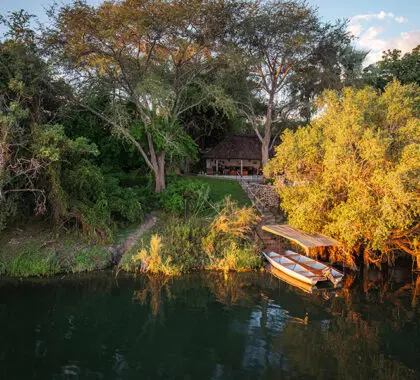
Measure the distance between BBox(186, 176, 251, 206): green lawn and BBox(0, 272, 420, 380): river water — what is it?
967 cm

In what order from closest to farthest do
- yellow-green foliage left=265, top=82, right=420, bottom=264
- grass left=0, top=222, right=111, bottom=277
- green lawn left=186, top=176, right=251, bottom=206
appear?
1. yellow-green foliage left=265, top=82, right=420, bottom=264
2. grass left=0, top=222, right=111, bottom=277
3. green lawn left=186, top=176, right=251, bottom=206

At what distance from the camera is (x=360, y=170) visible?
16500 millimetres

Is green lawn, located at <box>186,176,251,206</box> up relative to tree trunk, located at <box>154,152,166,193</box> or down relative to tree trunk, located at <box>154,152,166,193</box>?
down

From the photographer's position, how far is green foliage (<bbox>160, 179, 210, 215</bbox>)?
2291cm

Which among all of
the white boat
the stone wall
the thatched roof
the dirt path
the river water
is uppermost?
the thatched roof

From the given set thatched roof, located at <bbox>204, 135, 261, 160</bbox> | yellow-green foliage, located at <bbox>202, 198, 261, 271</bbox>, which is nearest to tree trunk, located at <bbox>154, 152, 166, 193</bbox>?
yellow-green foliage, located at <bbox>202, 198, 261, 271</bbox>

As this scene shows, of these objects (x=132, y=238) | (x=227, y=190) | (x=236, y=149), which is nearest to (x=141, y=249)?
(x=132, y=238)

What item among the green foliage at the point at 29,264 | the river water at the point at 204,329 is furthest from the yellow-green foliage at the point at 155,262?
the green foliage at the point at 29,264

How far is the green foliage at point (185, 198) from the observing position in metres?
22.9

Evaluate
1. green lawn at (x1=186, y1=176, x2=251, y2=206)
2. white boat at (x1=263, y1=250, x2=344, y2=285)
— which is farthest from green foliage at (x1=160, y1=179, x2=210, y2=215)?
white boat at (x1=263, y1=250, x2=344, y2=285)

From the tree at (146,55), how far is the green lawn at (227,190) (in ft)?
14.8

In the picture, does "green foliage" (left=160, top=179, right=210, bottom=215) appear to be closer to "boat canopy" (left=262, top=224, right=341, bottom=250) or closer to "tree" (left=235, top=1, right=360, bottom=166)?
"boat canopy" (left=262, top=224, right=341, bottom=250)

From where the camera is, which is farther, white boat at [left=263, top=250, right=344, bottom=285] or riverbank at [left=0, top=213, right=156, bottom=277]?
riverbank at [left=0, top=213, right=156, bottom=277]

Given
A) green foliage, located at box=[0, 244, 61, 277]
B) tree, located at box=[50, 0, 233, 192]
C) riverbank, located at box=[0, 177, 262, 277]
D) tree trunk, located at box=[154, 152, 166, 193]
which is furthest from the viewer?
tree trunk, located at box=[154, 152, 166, 193]
